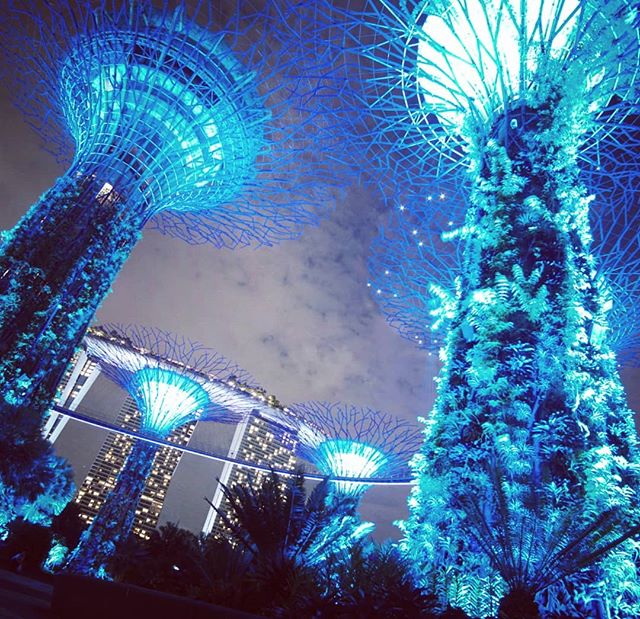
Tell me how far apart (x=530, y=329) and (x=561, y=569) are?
2.87 m

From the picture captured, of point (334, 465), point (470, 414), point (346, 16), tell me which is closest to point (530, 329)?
point (470, 414)

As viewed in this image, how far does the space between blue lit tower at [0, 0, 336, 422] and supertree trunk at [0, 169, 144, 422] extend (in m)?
0.03

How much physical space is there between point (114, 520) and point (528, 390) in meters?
14.4

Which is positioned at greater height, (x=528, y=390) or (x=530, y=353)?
(x=530, y=353)

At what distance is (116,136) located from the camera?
38.5 ft

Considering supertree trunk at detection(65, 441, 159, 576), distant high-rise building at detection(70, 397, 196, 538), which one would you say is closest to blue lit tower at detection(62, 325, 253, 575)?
supertree trunk at detection(65, 441, 159, 576)

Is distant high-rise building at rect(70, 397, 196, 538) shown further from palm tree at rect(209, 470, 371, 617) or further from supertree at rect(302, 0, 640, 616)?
supertree at rect(302, 0, 640, 616)

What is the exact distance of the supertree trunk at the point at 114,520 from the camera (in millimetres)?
14211

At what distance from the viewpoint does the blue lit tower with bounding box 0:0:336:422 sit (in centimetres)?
1003

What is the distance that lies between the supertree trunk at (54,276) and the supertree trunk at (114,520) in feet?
22.9

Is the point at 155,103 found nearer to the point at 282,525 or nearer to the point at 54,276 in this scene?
the point at 54,276

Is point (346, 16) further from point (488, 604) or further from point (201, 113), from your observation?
point (488, 604)

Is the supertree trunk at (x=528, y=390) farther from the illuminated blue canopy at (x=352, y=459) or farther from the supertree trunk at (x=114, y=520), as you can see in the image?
the illuminated blue canopy at (x=352, y=459)

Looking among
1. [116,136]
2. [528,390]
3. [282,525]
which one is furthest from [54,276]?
[528,390]
